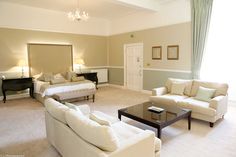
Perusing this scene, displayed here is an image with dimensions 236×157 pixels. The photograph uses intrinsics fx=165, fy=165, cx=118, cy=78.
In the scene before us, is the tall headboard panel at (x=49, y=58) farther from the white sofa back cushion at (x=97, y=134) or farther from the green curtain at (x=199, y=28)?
the white sofa back cushion at (x=97, y=134)

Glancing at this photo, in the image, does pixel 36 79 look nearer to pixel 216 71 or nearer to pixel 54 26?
pixel 54 26

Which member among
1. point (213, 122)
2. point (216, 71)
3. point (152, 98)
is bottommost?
point (213, 122)

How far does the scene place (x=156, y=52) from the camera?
6.53m

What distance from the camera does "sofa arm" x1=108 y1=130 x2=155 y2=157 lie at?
170 centimetres

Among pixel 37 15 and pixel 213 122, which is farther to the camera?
pixel 37 15

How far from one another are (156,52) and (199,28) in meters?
1.81

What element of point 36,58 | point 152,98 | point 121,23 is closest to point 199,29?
point 152,98

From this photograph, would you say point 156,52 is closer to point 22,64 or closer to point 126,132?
point 126,132

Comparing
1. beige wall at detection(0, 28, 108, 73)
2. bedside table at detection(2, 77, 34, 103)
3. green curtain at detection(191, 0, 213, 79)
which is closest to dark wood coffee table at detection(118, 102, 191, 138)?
green curtain at detection(191, 0, 213, 79)

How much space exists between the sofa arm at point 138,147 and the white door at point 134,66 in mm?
5354

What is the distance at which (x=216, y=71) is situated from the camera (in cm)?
511

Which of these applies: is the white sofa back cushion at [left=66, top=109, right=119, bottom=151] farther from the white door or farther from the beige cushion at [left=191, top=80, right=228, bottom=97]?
the white door

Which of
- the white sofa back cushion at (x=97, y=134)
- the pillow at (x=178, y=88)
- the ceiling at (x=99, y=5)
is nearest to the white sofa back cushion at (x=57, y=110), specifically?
the white sofa back cushion at (x=97, y=134)

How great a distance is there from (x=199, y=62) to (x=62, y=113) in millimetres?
4566
